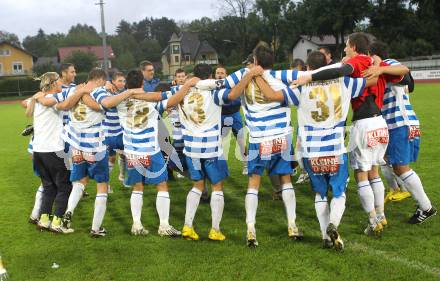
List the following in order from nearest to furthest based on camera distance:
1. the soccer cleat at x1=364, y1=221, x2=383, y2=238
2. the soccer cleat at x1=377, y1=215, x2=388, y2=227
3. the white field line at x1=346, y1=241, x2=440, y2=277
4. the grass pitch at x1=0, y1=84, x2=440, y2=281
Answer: the white field line at x1=346, y1=241, x2=440, y2=277
the grass pitch at x1=0, y1=84, x2=440, y2=281
the soccer cleat at x1=364, y1=221, x2=383, y2=238
the soccer cleat at x1=377, y1=215, x2=388, y2=227

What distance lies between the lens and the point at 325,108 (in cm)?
515

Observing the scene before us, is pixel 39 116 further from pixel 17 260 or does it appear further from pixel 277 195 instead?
pixel 277 195

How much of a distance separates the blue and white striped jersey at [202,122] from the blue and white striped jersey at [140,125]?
414 mm

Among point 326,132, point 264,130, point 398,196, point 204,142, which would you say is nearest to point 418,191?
point 398,196

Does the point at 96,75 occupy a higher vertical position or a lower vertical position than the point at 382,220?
higher

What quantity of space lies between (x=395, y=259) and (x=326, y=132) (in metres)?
1.57

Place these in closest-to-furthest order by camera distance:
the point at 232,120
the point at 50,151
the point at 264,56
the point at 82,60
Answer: the point at 264,56 < the point at 50,151 < the point at 232,120 < the point at 82,60

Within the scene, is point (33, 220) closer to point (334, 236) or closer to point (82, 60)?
point (334, 236)

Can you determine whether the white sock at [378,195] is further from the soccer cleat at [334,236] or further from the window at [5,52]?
the window at [5,52]

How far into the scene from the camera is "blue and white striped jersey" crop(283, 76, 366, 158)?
511cm

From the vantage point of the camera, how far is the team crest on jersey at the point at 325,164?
16.9ft

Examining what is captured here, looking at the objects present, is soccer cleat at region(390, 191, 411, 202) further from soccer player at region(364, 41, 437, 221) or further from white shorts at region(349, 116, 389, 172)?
white shorts at region(349, 116, 389, 172)

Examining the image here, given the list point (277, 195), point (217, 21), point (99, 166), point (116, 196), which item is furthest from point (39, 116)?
point (217, 21)

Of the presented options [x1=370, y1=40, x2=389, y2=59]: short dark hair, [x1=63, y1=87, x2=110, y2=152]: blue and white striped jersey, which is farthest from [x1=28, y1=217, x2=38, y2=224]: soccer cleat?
[x1=370, y1=40, x2=389, y2=59]: short dark hair
